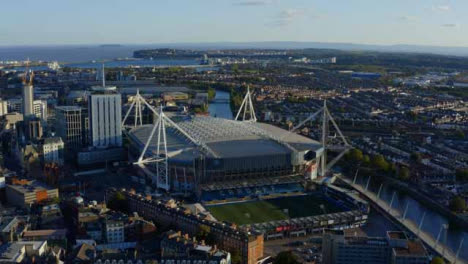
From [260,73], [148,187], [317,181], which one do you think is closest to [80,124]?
[148,187]

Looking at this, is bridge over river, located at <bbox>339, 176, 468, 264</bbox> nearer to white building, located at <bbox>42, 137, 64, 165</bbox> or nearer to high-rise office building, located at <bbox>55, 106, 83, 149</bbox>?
white building, located at <bbox>42, 137, 64, 165</bbox>

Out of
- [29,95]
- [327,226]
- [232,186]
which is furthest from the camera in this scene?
[29,95]

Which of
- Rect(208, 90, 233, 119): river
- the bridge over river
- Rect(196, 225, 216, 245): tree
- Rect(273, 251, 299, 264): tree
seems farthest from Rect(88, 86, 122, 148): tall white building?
Rect(273, 251, 299, 264): tree

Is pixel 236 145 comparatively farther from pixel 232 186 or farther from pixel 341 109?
pixel 341 109

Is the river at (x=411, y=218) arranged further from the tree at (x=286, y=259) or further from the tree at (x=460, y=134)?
the tree at (x=460, y=134)

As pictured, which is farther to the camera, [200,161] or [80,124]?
[80,124]

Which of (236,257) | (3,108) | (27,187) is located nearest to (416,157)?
(236,257)

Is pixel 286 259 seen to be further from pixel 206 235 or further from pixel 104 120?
pixel 104 120
